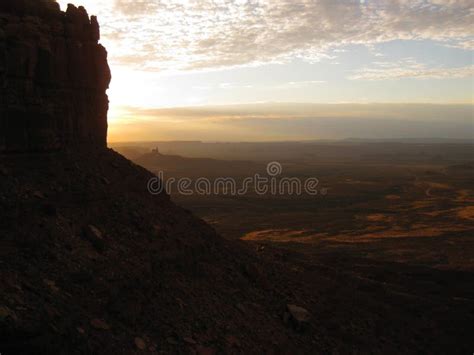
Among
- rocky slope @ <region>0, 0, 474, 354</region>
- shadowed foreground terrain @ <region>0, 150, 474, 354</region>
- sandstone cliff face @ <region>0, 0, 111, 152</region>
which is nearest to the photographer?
shadowed foreground terrain @ <region>0, 150, 474, 354</region>

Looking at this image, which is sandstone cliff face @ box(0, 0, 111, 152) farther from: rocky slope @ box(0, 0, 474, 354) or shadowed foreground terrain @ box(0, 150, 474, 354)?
shadowed foreground terrain @ box(0, 150, 474, 354)

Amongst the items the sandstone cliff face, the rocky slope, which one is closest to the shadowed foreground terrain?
the rocky slope

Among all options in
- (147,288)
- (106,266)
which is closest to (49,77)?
(106,266)

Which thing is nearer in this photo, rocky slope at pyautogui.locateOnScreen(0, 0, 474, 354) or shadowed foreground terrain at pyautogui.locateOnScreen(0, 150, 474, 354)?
shadowed foreground terrain at pyautogui.locateOnScreen(0, 150, 474, 354)

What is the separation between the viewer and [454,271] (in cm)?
3023

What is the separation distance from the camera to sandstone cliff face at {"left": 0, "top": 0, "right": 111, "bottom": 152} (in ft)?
50.5

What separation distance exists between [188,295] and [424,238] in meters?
37.5

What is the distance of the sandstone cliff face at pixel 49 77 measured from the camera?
15.4 metres

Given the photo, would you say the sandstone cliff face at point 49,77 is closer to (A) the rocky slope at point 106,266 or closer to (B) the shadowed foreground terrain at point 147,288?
(A) the rocky slope at point 106,266

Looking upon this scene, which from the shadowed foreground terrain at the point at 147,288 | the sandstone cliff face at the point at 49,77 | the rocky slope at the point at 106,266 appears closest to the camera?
the shadowed foreground terrain at the point at 147,288

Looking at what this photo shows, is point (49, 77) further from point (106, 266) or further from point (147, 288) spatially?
point (147, 288)

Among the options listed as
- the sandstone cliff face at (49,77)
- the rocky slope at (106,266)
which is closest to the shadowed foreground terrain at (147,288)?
the rocky slope at (106,266)

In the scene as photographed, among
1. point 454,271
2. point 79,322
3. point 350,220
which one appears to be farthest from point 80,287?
point 350,220

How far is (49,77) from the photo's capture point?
16734mm
